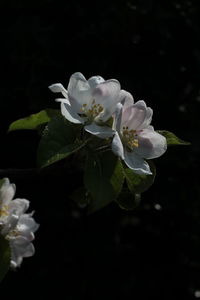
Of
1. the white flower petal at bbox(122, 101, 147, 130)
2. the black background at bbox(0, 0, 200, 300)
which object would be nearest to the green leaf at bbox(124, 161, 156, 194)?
the white flower petal at bbox(122, 101, 147, 130)

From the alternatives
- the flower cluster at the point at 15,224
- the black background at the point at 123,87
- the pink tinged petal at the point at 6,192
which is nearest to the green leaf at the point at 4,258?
the flower cluster at the point at 15,224

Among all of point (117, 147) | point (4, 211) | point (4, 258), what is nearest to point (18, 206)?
point (4, 211)

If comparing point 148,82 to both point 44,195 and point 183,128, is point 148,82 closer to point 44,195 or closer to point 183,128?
point 183,128

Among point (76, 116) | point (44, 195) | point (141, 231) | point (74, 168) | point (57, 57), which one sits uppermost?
point (76, 116)

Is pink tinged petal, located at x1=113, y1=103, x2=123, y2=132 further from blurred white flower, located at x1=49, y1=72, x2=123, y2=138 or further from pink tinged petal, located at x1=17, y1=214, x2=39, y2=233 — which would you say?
pink tinged petal, located at x1=17, y1=214, x2=39, y2=233

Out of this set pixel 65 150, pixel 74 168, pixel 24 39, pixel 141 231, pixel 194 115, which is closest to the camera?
pixel 65 150

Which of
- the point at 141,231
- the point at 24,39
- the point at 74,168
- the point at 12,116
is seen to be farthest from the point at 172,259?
the point at 74,168

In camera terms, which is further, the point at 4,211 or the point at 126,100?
the point at 4,211

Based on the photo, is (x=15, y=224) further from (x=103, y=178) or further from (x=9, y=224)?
(x=103, y=178)

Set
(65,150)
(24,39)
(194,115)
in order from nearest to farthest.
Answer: (65,150) → (24,39) → (194,115)
